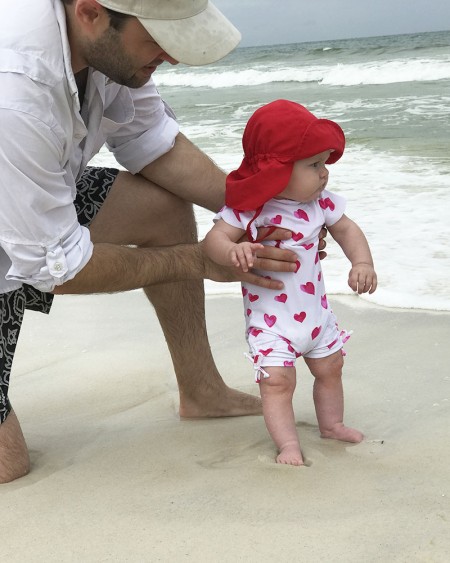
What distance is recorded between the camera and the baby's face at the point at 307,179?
2.52 meters

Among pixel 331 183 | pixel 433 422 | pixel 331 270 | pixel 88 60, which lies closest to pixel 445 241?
pixel 331 270

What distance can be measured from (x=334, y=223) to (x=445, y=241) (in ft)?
7.49

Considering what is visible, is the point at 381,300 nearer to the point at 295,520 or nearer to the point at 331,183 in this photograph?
the point at 295,520

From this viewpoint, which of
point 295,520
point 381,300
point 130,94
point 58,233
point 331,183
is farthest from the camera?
point 331,183

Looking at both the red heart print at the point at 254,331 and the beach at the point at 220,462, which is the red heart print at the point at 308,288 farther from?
the beach at the point at 220,462

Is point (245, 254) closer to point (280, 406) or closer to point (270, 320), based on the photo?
point (270, 320)

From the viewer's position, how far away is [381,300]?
4.05m

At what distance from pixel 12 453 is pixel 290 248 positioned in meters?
1.01

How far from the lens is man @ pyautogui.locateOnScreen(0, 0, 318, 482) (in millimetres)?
2279

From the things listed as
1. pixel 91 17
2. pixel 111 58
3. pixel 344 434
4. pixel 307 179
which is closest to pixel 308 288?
pixel 307 179

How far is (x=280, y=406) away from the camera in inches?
101

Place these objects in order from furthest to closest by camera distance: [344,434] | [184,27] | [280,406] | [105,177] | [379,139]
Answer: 1. [379,139]
2. [105,177]
3. [344,434]
4. [280,406]
5. [184,27]

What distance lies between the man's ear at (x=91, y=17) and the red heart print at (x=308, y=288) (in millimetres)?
900

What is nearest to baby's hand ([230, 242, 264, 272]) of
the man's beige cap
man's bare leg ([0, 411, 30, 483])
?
the man's beige cap
